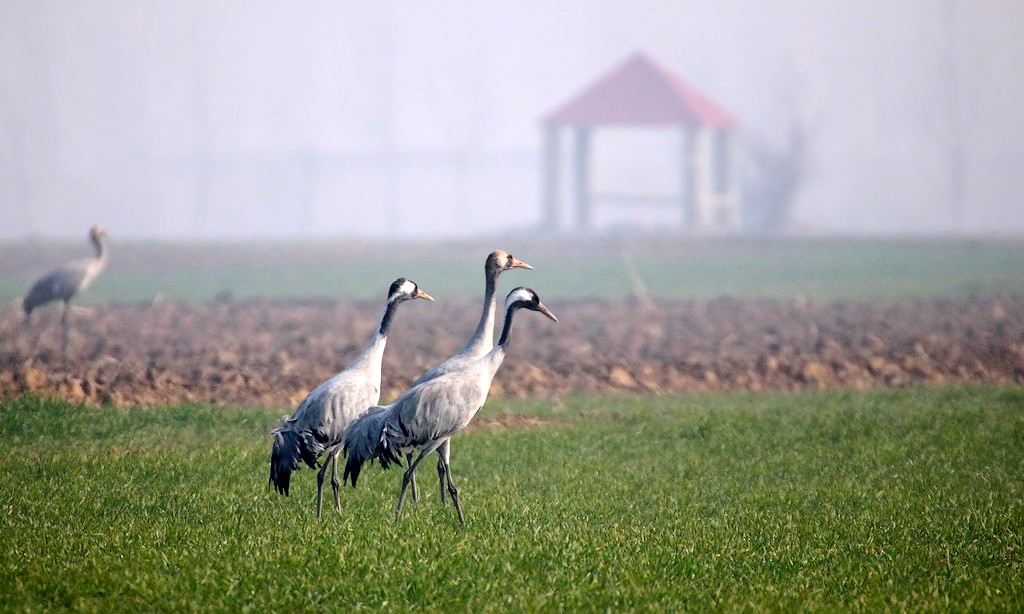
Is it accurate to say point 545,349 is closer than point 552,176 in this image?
Yes

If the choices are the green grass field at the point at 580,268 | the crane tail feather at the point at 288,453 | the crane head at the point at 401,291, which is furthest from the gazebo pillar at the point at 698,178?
the crane tail feather at the point at 288,453

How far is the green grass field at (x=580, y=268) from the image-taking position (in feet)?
158

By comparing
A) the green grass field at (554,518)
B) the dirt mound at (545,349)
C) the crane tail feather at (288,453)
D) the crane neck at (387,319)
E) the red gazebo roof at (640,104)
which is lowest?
the green grass field at (554,518)

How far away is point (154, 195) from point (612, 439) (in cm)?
16616

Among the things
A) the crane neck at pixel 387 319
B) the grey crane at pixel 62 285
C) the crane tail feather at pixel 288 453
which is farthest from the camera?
the grey crane at pixel 62 285

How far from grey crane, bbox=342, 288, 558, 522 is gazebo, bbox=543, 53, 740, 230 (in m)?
64.8

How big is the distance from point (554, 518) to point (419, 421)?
5.18 ft

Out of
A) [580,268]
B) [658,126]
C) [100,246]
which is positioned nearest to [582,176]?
[658,126]

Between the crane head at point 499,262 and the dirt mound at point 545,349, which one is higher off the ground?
the crane head at point 499,262

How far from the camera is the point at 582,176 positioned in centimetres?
7781

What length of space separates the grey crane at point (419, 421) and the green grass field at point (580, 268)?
31239mm

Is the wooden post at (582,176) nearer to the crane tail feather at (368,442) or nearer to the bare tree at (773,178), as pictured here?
the bare tree at (773,178)

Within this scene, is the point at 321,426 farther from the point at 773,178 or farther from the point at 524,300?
the point at 773,178

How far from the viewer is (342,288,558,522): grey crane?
40.8 ft
